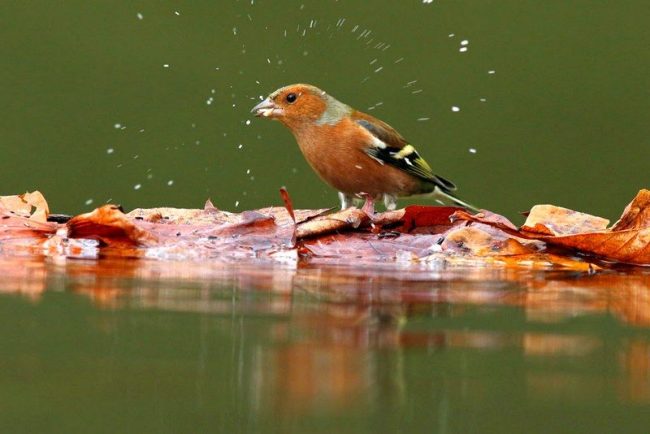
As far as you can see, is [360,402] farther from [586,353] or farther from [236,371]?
[586,353]

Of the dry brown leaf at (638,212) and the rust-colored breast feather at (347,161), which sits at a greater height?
the rust-colored breast feather at (347,161)

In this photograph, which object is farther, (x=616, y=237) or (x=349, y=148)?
(x=349, y=148)

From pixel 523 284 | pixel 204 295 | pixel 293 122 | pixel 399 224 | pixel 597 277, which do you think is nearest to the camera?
pixel 204 295

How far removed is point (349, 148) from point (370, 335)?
3.25 metres

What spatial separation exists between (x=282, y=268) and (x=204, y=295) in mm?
802

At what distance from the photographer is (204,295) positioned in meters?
2.05

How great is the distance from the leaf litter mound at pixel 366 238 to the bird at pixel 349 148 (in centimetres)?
97

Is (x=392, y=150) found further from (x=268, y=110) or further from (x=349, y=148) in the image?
(x=268, y=110)

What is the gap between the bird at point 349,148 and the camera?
4.69 m

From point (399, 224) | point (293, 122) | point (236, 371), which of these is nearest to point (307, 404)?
point (236, 371)

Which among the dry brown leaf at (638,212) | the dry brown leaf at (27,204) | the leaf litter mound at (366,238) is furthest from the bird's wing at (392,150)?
the dry brown leaf at (638,212)

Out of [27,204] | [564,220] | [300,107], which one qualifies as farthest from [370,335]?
[300,107]

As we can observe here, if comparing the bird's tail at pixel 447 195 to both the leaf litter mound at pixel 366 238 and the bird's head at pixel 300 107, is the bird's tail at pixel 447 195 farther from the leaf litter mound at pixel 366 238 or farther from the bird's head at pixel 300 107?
the leaf litter mound at pixel 366 238

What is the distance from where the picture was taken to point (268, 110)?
5031 mm
